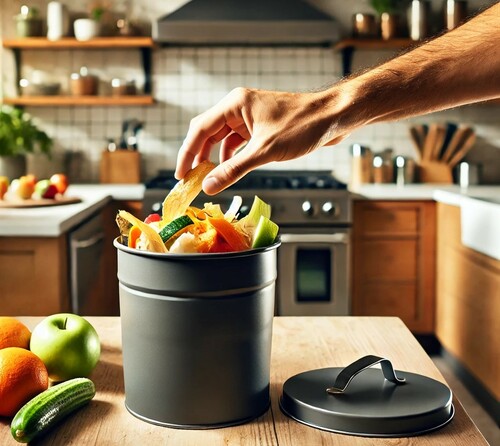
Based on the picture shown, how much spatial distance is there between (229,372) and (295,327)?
42cm

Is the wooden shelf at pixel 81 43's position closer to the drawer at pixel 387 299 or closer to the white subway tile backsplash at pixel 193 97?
the white subway tile backsplash at pixel 193 97

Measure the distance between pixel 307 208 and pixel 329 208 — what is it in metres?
0.10

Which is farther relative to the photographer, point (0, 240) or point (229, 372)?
point (0, 240)

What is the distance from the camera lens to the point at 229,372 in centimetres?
87

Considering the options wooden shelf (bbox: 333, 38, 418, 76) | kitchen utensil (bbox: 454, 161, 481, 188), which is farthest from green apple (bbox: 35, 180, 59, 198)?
kitchen utensil (bbox: 454, 161, 481, 188)

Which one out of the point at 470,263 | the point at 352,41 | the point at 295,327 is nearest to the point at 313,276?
the point at 470,263

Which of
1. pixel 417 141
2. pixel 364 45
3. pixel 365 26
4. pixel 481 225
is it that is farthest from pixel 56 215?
pixel 417 141

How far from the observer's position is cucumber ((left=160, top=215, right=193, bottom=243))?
2.88ft

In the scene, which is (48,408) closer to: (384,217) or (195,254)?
(195,254)

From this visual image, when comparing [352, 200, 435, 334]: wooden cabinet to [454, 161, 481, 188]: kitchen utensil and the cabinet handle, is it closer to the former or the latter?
[454, 161, 481, 188]: kitchen utensil

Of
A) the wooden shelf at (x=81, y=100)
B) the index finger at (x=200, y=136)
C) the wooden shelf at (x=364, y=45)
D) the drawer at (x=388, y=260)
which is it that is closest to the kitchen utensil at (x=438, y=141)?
the wooden shelf at (x=364, y=45)

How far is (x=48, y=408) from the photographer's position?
838mm

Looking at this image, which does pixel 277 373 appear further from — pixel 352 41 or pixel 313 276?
pixel 352 41

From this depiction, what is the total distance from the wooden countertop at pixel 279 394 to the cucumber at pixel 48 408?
15 millimetres
